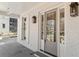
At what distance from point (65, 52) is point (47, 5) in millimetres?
2233

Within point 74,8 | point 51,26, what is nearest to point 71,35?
point 74,8

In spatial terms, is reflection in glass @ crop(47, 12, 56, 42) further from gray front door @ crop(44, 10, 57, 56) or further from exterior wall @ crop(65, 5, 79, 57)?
exterior wall @ crop(65, 5, 79, 57)

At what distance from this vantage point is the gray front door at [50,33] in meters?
5.03

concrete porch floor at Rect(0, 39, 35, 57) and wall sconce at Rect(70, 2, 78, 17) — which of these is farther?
concrete porch floor at Rect(0, 39, 35, 57)

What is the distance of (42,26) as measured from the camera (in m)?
6.01

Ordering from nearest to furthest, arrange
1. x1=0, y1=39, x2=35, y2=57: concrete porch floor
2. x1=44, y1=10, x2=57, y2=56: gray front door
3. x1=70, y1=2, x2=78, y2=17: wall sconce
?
1. x1=70, y1=2, x2=78, y2=17: wall sconce
2. x1=44, y1=10, x2=57, y2=56: gray front door
3. x1=0, y1=39, x2=35, y2=57: concrete porch floor

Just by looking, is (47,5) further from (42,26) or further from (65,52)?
Answer: (65,52)

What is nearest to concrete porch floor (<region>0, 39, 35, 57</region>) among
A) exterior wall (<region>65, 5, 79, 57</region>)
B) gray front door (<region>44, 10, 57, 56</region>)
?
gray front door (<region>44, 10, 57, 56</region>)

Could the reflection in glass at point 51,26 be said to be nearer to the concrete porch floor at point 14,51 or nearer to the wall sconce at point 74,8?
the concrete porch floor at point 14,51

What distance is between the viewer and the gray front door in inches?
198

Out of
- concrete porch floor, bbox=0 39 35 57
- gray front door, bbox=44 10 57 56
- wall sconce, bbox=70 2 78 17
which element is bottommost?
concrete porch floor, bbox=0 39 35 57

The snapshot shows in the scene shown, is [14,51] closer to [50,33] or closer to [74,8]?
[50,33]

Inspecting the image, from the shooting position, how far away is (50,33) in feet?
17.6

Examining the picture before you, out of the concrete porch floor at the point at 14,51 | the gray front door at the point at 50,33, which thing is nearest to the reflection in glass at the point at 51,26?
the gray front door at the point at 50,33
